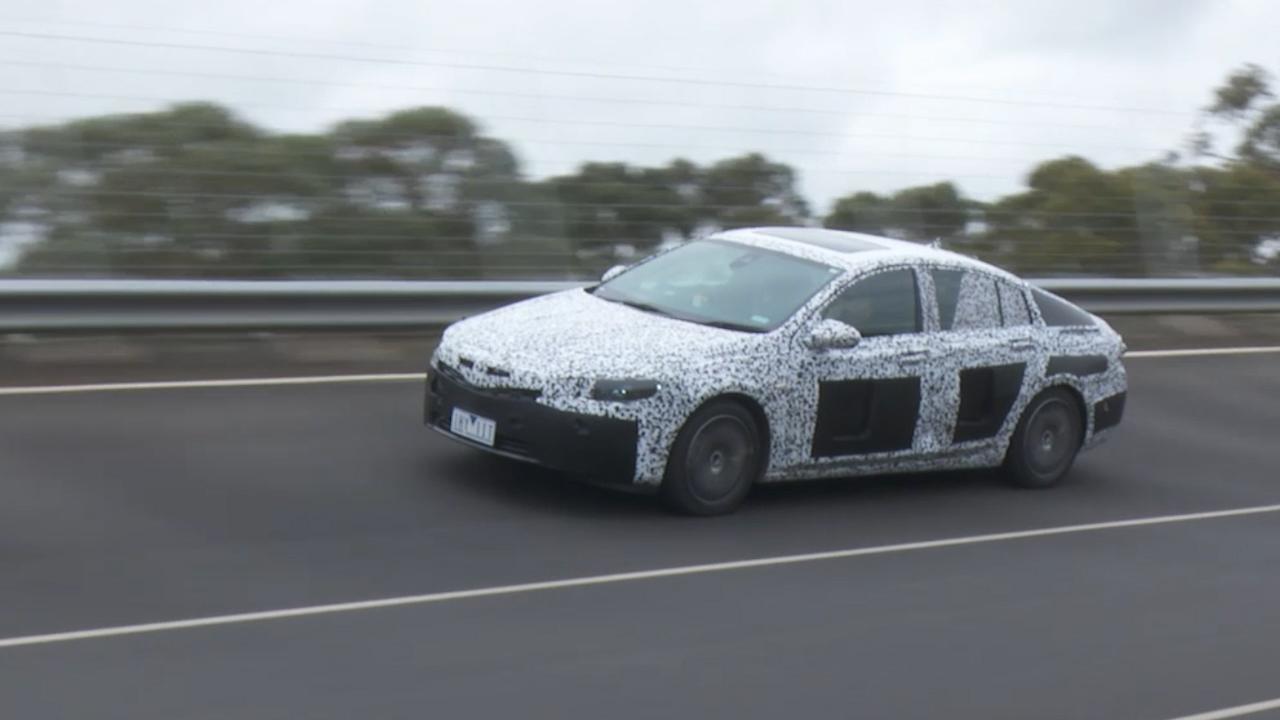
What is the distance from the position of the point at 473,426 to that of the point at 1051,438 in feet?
13.9

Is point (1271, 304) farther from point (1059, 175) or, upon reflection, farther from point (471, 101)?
point (471, 101)

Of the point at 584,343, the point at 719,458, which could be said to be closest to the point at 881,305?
the point at 719,458

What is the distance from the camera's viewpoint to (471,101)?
15.0 m

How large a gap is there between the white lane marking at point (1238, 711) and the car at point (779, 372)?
307 centimetres

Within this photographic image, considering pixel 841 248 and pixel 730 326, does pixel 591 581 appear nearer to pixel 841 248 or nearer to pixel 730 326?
pixel 730 326

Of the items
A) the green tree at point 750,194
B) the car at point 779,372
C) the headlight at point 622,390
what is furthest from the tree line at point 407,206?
the headlight at point 622,390

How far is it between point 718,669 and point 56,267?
275 inches

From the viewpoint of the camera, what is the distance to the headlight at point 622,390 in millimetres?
9617

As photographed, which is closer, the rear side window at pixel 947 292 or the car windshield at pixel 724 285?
the car windshield at pixel 724 285

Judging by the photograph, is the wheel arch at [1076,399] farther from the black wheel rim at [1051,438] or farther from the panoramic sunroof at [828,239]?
the panoramic sunroof at [828,239]

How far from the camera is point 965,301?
11.5 m

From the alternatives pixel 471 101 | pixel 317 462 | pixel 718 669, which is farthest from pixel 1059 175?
pixel 718 669

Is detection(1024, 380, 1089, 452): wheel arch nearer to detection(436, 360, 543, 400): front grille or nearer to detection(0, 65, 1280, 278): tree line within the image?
detection(436, 360, 543, 400): front grille

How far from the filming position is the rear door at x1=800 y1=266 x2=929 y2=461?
10.5 m
